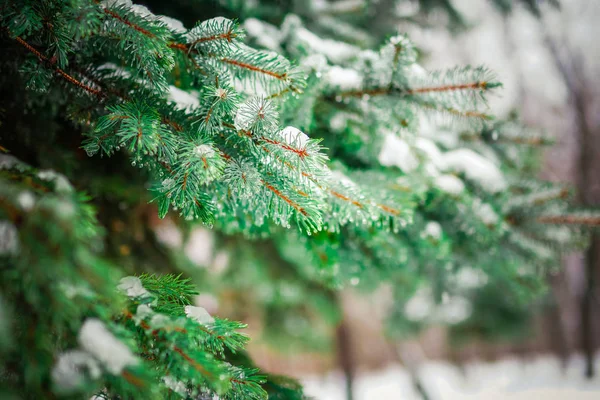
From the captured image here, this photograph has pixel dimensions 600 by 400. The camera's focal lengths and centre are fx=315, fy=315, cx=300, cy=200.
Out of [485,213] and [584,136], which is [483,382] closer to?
[584,136]

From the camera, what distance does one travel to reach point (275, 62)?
0.96 meters

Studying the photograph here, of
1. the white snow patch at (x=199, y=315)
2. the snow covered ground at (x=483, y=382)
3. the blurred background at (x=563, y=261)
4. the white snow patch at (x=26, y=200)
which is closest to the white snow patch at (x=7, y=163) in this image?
the white snow patch at (x=26, y=200)

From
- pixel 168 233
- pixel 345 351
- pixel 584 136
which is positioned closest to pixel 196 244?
pixel 168 233

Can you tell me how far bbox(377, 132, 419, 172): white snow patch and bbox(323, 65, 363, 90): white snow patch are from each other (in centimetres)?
Result: 29

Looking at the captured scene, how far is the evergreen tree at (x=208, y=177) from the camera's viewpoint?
24.9 inches

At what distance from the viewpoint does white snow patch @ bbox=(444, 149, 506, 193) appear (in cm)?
167

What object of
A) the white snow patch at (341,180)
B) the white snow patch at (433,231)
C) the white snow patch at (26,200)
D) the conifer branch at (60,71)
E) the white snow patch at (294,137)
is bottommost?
the white snow patch at (26,200)

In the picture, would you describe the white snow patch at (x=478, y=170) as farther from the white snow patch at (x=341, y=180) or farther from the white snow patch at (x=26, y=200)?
the white snow patch at (x=26, y=200)

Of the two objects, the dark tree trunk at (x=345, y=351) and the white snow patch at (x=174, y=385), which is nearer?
the white snow patch at (x=174, y=385)

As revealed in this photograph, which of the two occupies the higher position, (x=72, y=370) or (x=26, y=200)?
(x=26, y=200)

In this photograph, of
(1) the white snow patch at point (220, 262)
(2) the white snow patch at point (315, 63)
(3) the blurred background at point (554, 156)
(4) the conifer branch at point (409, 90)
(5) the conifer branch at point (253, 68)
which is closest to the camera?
(5) the conifer branch at point (253, 68)

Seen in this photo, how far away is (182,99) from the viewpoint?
1.12 metres

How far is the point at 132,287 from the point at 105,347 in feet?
0.69

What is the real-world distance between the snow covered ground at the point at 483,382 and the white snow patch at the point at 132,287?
516 cm
